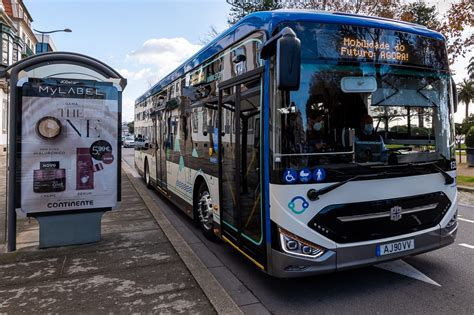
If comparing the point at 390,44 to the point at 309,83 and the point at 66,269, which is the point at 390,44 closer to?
the point at 309,83

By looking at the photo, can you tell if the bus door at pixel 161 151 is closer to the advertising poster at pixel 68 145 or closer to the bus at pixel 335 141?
the advertising poster at pixel 68 145

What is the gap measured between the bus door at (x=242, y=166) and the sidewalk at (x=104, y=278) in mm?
786

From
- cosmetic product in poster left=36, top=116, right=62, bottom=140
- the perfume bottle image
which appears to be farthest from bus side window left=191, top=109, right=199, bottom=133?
cosmetic product in poster left=36, top=116, right=62, bottom=140

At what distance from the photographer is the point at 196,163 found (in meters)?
6.48

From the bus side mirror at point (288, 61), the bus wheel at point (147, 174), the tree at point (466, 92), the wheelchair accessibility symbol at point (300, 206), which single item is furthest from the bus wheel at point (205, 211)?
the tree at point (466, 92)

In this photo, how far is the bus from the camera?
3.65 meters

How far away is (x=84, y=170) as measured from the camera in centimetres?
585

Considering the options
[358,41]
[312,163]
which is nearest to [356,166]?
[312,163]

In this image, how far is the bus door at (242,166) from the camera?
4148 mm

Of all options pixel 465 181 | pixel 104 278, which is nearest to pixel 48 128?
pixel 104 278

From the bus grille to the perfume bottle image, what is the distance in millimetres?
3828

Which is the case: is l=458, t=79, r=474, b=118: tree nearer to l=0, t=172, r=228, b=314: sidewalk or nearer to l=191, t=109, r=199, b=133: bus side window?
l=191, t=109, r=199, b=133: bus side window

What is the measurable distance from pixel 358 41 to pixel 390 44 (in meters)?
0.43

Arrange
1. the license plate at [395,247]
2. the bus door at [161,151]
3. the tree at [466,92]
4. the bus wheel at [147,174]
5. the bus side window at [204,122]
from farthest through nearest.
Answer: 1. the tree at [466,92]
2. the bus wheel at [147,174]
3. the bus door at [161,151]
4. the bus side window at [204,122]
5. the license plate at [395,247]
